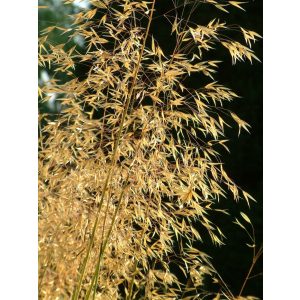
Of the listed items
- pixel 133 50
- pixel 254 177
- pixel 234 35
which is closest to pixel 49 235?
pixel 133 50

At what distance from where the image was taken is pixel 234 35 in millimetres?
3057
